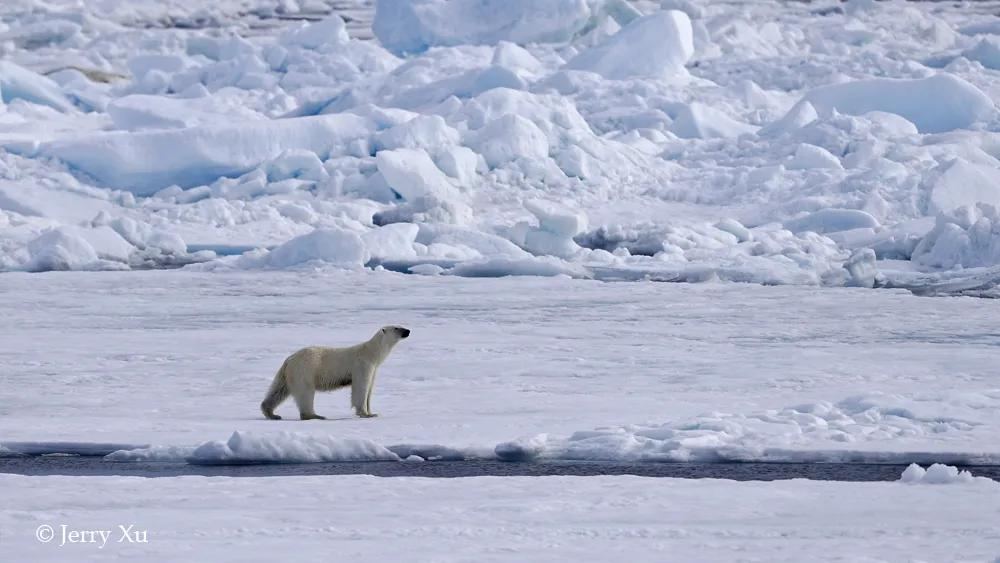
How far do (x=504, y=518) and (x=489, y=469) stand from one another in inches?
35.4

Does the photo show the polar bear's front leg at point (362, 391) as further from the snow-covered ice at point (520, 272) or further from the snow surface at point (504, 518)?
the snow surface at point (504, 518)

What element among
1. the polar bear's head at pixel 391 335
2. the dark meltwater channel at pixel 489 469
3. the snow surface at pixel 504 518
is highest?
the polar bear's head at pixel 391 335

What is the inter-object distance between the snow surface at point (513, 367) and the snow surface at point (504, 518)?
60 cm

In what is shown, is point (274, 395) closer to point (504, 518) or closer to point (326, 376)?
point (326, 376)

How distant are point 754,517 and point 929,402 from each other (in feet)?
6.97

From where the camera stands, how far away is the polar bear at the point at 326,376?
560 centimetres

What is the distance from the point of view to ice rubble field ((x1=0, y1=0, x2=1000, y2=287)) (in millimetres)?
11422

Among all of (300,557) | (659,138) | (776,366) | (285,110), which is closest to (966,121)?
(659,138)

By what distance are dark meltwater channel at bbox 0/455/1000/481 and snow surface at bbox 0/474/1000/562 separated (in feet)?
0.84

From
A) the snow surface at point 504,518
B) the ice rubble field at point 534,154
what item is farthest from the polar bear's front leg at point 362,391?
the ice rubble field at point 534,154

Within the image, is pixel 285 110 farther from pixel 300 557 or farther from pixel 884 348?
pixel 300 557

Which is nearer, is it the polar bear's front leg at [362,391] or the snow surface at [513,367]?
the snow surface at [513,367]

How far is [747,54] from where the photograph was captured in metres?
19.3

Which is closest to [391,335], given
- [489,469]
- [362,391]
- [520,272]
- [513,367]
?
[362,391]
